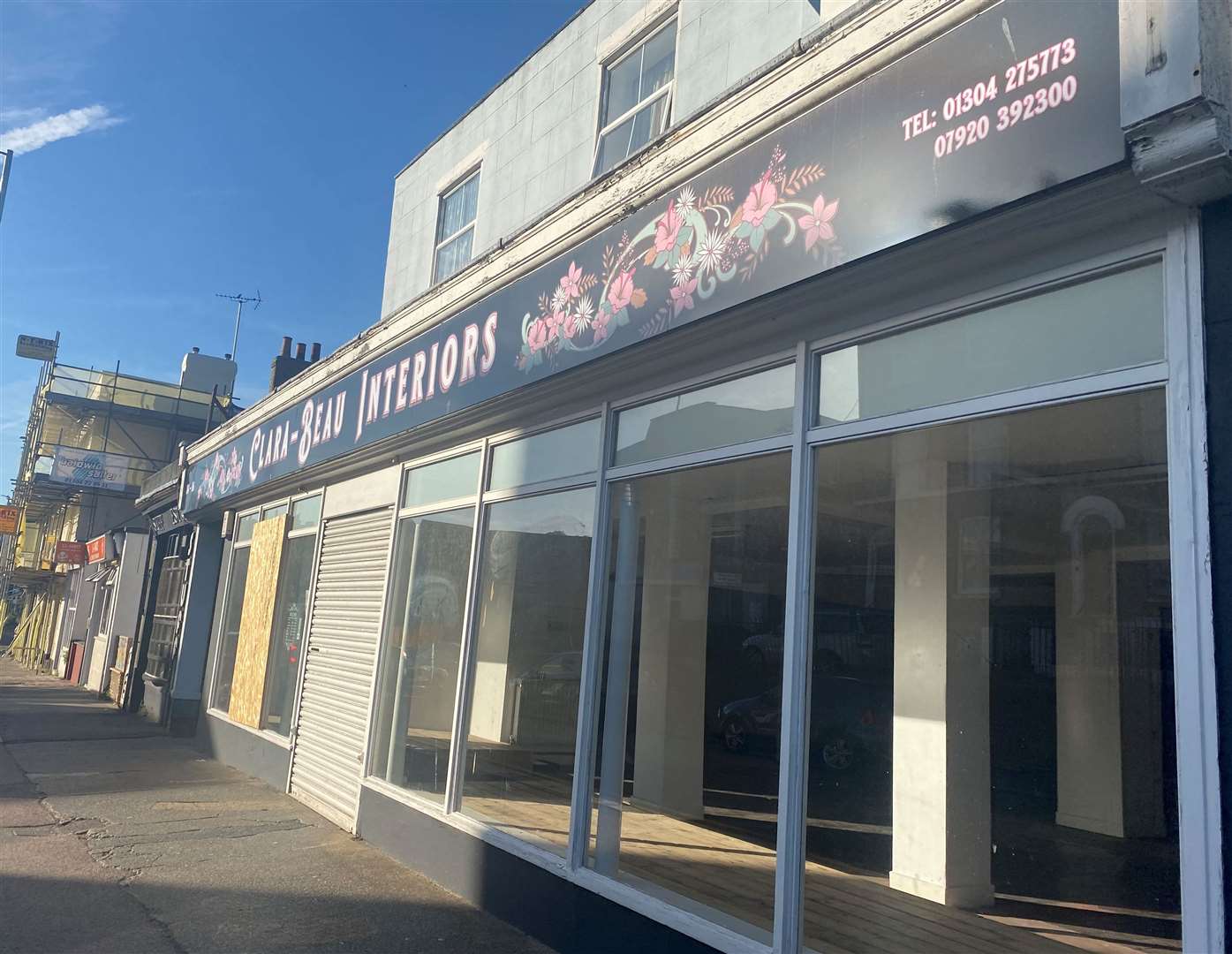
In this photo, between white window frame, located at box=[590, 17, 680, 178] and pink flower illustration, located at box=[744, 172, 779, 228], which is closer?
pink flower illustration, located at box=[744, 172, 779, 228]

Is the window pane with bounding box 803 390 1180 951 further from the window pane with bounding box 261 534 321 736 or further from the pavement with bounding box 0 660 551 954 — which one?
the window pane with bounding box 261 534 321 736

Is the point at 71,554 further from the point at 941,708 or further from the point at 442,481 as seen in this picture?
the point at 941,708

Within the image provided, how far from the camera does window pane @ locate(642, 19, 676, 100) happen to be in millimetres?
8305

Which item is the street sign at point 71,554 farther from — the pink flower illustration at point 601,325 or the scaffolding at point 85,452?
the pink flower illustration at point 601,325

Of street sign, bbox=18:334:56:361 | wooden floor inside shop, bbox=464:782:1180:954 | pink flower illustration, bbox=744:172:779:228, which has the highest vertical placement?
street sign, bbox=18:334:56:361

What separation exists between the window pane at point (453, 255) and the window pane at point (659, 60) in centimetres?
301

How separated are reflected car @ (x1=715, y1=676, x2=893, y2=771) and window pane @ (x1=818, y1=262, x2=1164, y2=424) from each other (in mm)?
1310

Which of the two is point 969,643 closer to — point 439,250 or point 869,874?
point 869,874

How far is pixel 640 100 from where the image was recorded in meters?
8.62

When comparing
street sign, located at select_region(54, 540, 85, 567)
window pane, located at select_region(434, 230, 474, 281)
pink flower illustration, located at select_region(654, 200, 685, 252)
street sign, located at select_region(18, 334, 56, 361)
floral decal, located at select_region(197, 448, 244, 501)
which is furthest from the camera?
street sign, located at select_region(18, 334, 56, 361)

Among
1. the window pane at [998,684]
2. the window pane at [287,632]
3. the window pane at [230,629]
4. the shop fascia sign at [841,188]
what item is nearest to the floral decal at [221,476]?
the window pane at [230,629]

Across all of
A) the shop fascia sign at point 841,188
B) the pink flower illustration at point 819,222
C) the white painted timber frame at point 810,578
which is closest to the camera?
the white painted timber frame at point 810,578

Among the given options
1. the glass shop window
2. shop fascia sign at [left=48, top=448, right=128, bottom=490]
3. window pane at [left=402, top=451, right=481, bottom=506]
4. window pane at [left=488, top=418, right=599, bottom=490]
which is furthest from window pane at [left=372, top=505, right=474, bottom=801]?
shop fascia sign at [left=48, top=448, right=128, bottom=490]

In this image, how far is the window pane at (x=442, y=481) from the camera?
7332 millimetres
